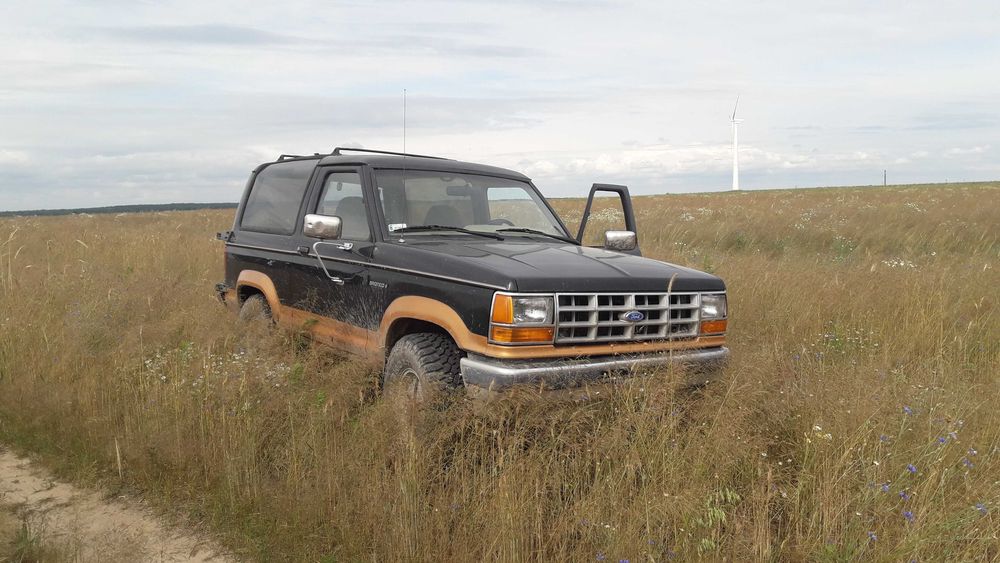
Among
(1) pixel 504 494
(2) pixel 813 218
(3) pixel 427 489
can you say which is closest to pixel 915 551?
(1) pixel 504 494

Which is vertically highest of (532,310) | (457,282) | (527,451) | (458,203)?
(458,203)

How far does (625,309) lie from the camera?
4051 mm

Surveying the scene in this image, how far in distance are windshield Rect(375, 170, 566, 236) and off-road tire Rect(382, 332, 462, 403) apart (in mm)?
978

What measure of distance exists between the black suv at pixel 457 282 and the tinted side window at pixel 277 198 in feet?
0.06

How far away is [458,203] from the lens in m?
5.32

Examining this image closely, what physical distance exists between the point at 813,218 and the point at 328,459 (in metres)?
16.9

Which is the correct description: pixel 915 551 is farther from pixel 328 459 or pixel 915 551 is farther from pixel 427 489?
pixel 328 459

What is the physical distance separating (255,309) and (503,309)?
3275mm

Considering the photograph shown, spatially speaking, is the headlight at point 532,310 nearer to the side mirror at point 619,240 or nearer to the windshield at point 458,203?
the windshield at point 458,203

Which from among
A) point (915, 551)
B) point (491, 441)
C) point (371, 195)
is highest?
point (371, 195)

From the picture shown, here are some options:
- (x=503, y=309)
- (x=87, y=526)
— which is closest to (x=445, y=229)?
(x=503, y=309)

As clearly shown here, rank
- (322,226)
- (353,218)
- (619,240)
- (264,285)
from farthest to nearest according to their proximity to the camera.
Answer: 1. (264,285)
2. (619,240)
3. (353,218)
4. (322,226)

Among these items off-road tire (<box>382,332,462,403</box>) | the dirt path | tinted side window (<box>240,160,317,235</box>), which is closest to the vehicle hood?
off-road tire (<box>382,332,462,403</box>)

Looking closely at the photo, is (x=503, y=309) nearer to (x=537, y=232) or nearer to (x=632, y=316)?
(x=632, y=316)
